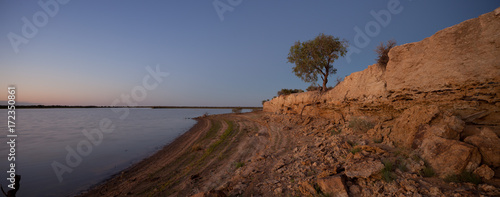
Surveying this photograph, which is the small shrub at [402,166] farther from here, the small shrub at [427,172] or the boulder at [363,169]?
the boulder at [363,169]

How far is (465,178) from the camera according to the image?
3.63 m

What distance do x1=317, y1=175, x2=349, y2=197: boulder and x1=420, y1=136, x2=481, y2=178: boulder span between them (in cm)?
218

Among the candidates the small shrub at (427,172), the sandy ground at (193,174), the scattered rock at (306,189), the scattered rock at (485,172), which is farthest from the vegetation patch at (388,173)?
the sandy ground at (193,174)

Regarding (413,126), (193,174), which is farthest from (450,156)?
(193,174)

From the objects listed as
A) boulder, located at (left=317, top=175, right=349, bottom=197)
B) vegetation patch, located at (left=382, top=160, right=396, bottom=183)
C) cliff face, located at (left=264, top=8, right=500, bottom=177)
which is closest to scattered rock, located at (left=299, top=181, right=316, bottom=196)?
boulder, located at (left=317, top=175, right=349, bottom=197)

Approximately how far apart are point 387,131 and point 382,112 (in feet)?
7.84

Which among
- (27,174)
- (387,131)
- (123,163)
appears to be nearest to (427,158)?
(387,131)

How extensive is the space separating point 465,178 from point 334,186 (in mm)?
2597

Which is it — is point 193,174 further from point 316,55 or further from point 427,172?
point 316,55

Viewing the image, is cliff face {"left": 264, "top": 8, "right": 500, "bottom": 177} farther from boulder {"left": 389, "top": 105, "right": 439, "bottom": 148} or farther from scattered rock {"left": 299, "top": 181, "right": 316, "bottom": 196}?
scattered rock {"left": 299, "top": 181, "right": 316, "bottom": 196}

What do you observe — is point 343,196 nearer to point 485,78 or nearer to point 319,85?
point 485,78

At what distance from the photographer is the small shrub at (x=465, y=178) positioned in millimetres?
3534

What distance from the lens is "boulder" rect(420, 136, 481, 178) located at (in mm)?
3877

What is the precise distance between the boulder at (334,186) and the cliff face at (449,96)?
2244mm
